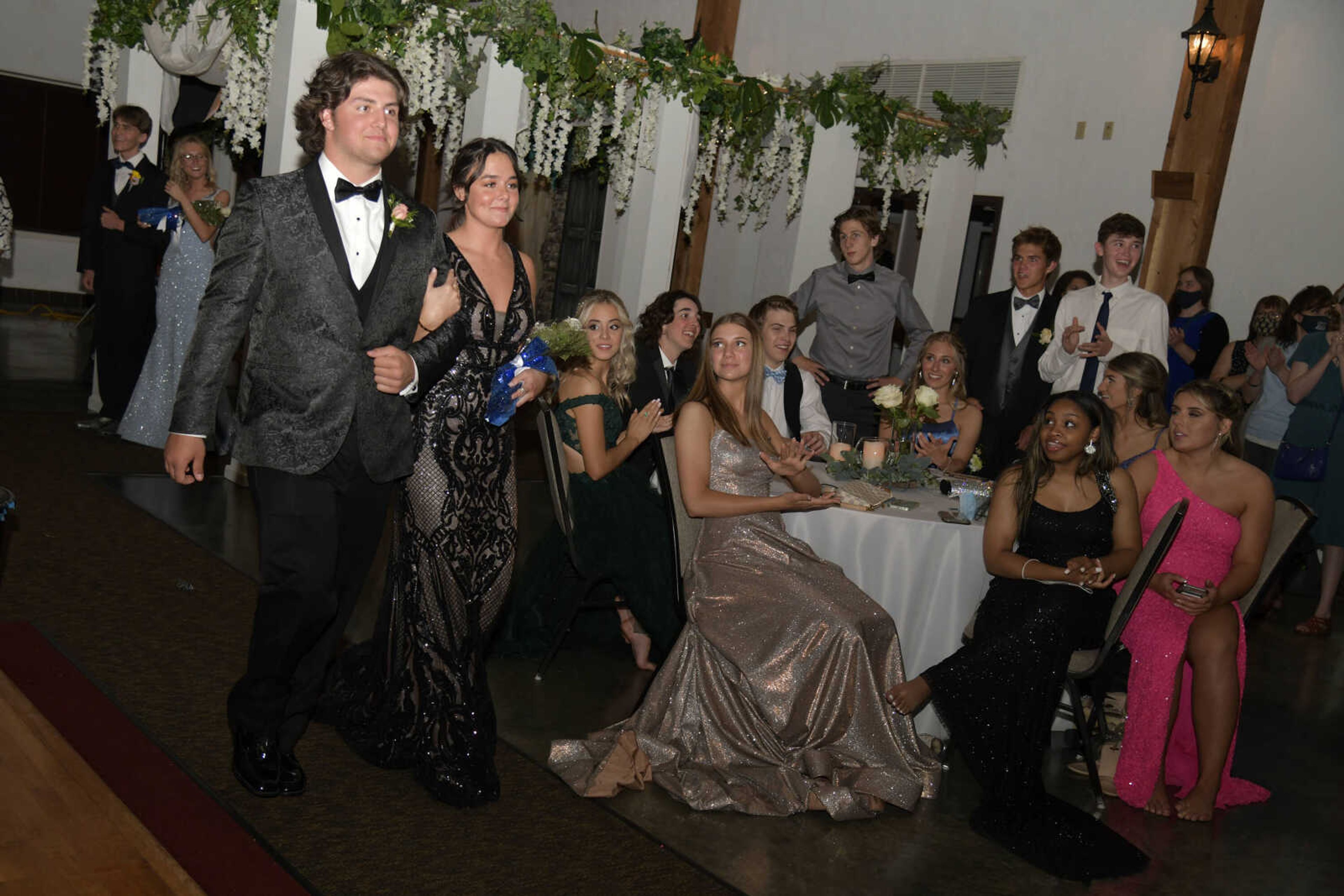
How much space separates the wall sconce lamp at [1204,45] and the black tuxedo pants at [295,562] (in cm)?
680

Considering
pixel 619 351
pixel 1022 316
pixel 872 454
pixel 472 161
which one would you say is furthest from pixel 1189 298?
pixel 472 161

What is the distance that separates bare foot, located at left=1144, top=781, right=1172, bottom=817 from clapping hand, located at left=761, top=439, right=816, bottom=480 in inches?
61.5

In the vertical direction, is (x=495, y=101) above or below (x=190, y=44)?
below

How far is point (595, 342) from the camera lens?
14.5 ft

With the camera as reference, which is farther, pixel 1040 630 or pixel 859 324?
pixel 859 324

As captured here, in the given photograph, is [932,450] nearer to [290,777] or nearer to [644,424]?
[644,424]

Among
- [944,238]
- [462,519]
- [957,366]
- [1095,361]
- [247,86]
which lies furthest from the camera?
[944,238]

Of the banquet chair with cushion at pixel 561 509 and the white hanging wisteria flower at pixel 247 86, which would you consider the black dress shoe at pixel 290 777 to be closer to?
the banquet chair with cushion at pixel 561 509

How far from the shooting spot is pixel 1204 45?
305 inches

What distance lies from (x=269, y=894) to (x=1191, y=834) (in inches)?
110

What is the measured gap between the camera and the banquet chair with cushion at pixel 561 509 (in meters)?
4.17

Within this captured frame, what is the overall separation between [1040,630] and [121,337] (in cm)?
567

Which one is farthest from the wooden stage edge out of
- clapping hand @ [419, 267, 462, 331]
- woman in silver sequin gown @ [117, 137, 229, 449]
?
woman in silver sequin gown @ [117, 137, 229, 449]

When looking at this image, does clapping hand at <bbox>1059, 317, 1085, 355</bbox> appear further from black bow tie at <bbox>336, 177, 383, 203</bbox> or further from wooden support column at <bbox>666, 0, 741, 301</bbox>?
wooden support column at <bbox>666, 0, 741, 301</bbox>
